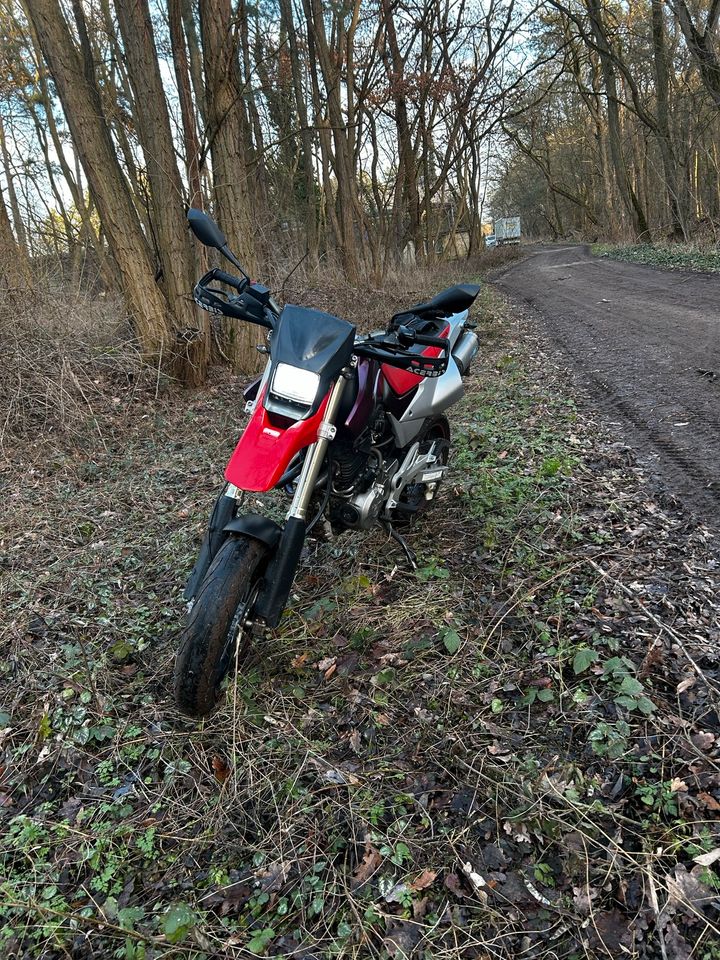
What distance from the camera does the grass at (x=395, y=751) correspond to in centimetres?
180

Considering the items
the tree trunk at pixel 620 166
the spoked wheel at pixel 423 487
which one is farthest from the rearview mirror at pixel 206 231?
the tree trunk at pixel 620 166

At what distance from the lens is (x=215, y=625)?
7.36ft

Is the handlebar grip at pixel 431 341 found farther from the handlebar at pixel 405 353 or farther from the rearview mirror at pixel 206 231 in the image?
the rearview mirror at pixel 206 231

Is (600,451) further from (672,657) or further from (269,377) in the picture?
(269,377)

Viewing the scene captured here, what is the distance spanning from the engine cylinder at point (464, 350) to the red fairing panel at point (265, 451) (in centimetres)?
172

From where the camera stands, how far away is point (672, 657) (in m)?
2.45

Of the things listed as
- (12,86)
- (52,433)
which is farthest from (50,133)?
(52,433)

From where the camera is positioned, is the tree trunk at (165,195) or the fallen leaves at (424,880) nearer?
the fallen leaves at (424,880)

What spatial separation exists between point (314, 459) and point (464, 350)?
1923 millimetres

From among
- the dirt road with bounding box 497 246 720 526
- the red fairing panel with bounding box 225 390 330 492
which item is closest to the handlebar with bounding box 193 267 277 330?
the red fairing panel with bounding box 225 390 330 492

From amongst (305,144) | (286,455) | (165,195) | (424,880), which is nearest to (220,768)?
(424,880)

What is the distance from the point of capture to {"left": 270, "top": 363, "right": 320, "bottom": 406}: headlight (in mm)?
2336

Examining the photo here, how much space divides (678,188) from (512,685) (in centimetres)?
1922

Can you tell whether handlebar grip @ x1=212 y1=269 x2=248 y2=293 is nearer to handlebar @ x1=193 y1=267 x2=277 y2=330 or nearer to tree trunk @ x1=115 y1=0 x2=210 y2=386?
handlebar @ x1=193 y1=267 x2=277 y2=330
